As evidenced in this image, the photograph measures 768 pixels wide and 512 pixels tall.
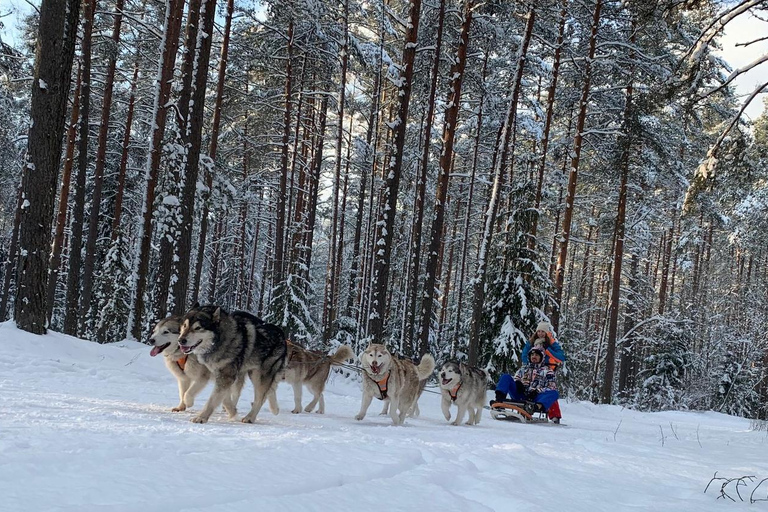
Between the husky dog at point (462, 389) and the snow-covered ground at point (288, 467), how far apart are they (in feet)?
8.32

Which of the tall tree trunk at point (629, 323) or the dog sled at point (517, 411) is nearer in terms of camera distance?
the dog sled at point (517, 411)

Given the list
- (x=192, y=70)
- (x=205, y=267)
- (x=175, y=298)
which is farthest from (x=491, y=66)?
(x=205, y=267)

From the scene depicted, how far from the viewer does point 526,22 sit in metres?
18.0

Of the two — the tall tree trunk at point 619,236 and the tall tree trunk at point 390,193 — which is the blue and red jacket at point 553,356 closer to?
the tall tree trunk at point 390,193

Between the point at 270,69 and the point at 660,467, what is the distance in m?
20.2

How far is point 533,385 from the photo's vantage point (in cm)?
1051

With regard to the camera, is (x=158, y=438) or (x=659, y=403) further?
(x=659, y=403)

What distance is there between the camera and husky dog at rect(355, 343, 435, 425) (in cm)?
750

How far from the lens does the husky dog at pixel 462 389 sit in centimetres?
884

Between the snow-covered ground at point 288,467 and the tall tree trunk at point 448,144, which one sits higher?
the tall tree trunk at point 448,144

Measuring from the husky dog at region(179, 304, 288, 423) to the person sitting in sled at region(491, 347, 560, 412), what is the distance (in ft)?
17.5

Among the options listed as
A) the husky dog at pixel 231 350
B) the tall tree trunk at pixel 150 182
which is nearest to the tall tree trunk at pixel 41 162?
the tall tree trunk at pixel 150 182

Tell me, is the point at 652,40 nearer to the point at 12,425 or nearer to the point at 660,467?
the point at 660,467

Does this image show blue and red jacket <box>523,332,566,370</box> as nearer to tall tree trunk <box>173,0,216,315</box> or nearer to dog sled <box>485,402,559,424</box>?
dog sled <box>485,402,559,424</box>
